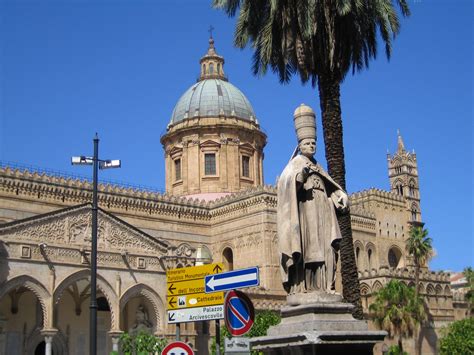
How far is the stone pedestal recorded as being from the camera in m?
6.03

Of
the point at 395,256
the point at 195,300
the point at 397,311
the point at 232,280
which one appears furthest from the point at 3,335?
the point at 395,256

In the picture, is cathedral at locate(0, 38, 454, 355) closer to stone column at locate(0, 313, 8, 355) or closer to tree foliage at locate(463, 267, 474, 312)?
stone column at locate(0, 313, 8, 355)

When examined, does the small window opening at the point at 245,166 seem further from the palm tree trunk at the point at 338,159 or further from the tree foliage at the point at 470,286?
the palm tree trunk at the point at 338,159

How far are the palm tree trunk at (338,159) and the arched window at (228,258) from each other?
3157 centimetres

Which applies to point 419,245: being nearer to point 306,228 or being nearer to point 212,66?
point 212,66

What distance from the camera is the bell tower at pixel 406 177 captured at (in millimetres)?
56625

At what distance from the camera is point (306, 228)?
666 cm

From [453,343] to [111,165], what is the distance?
30307 millimetres

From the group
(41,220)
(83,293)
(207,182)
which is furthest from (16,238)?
(207,182)

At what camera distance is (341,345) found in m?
6.11

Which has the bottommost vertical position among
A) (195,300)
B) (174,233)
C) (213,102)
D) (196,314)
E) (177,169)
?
(196,314)

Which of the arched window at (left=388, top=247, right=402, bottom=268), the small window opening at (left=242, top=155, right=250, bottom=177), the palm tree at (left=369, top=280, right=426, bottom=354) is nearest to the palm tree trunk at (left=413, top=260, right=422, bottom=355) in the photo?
the palm tree at (left=369, top=280, right=426, bottom=354)

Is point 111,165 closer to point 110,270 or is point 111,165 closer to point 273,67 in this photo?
point 273,67

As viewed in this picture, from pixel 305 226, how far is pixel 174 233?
38834mm
